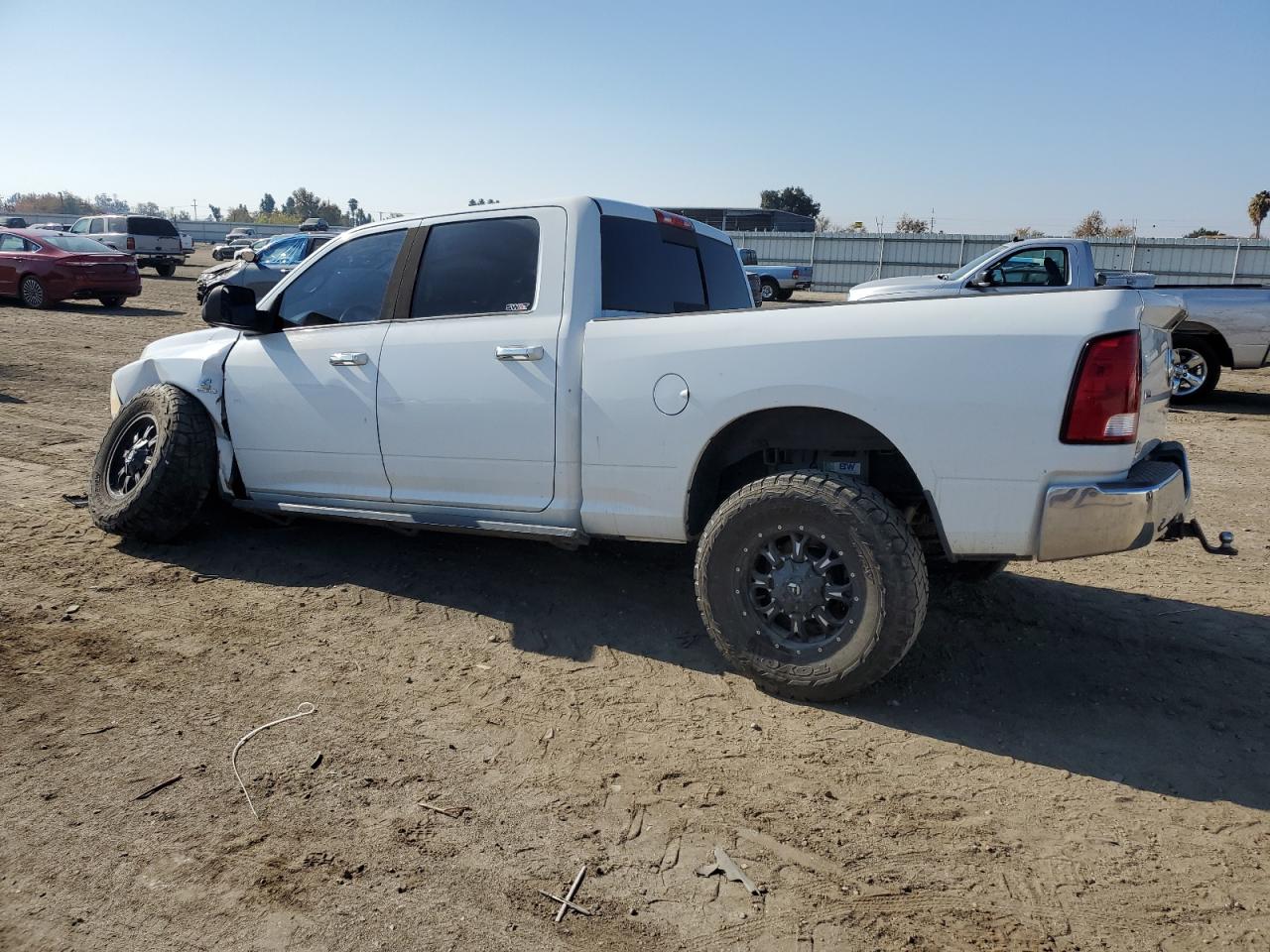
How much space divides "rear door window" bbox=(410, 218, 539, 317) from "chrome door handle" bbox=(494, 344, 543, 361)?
221 mm

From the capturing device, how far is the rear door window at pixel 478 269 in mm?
4438

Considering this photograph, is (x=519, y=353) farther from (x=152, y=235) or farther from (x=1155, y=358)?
(x=152, y=235)

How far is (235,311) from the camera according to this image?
5062mm

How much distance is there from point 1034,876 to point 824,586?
125cm

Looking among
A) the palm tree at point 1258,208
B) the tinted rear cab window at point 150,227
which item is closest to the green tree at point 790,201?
the palm tree at point 1258,208

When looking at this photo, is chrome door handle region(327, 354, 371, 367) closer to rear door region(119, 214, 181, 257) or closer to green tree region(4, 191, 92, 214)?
rear door region(119, 214, 181, 257)

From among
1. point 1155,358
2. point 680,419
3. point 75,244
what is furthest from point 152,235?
point 1155,358

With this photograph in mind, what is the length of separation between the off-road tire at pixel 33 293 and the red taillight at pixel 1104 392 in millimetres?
20719

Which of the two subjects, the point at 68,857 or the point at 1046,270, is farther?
the point at 1046,270

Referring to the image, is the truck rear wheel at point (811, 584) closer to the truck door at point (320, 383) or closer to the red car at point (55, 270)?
the truck door at point (320, 383)

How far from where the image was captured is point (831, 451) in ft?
13.0

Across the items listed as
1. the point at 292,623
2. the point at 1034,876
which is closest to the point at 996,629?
the point at 1034,876

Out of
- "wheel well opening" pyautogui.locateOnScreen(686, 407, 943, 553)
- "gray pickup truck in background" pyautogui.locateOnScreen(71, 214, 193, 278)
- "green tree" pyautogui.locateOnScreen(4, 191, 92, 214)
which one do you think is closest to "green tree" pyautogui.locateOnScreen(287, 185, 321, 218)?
"green tree" pyautogui.locateOnScreen(4, 191, 92, 214)

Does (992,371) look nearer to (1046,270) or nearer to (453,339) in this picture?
(453,339)
